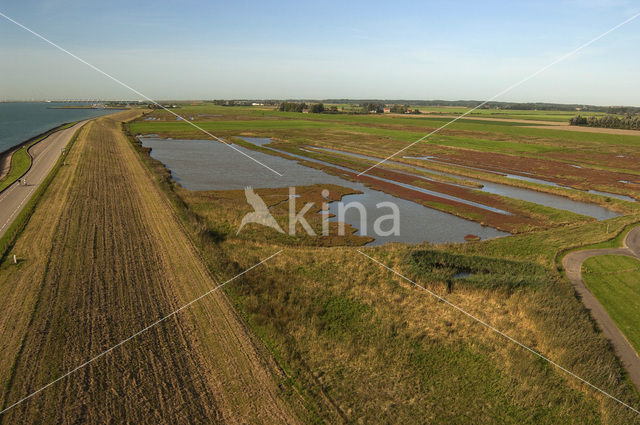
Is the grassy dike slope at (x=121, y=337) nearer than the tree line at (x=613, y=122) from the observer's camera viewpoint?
Yes

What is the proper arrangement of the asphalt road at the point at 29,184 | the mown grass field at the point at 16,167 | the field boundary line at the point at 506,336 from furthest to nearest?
the mown grass field at the point at 16,167 < the asphalt road at the point at 29,184 < the field boundary line at the point at 506,336

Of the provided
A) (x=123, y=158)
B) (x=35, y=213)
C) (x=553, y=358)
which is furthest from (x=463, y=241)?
(x=123, y=158)

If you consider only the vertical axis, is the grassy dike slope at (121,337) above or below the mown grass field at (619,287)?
above

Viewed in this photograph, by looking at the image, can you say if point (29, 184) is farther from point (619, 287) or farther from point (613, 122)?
point (613, 122)

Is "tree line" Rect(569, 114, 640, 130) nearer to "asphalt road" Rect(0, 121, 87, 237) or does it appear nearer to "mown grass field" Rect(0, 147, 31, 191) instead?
"asphalt road" Rect(0, 121, 87, 237)

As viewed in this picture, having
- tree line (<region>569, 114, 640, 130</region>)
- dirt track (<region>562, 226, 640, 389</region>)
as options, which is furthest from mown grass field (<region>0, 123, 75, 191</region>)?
tree line (<region>569, 114, 640, 130</region>)

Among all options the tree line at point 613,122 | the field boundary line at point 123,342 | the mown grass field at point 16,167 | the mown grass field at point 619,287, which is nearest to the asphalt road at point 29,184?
the mown grass field at point 16,167

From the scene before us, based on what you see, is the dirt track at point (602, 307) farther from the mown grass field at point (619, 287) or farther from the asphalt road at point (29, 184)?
the asphalt road at point (29, 184)
